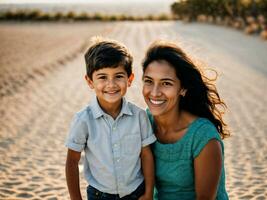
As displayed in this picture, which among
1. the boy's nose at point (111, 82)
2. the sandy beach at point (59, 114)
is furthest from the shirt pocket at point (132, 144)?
the sandy beach at point (59, 114)

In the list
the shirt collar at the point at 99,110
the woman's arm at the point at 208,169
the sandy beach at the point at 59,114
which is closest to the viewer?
the woman's arm at the point at 208,169

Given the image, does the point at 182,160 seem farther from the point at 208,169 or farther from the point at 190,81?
the point at 190,81

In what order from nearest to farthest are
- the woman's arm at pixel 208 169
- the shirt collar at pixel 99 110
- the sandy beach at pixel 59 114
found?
the woman's arm at pixel 208 169
the shirt collar at pixel 99 110
the sandy beach at pixel 59 114

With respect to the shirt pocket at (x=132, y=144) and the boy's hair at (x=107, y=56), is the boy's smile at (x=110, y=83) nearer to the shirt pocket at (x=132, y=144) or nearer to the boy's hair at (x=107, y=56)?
the boy's hair at (x=107, y=56)

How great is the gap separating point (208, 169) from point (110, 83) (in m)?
0.91

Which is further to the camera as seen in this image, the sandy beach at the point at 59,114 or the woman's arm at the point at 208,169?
the sandy beach at the point at 59,114

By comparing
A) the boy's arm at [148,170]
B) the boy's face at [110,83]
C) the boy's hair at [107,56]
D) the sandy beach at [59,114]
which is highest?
the boy's hair at [107,56]

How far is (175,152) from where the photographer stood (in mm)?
3008

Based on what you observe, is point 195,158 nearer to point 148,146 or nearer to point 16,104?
point 148,146

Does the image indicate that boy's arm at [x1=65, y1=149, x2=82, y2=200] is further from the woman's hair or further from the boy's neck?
the woman's hair

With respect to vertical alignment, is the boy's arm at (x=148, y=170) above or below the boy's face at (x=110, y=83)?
below

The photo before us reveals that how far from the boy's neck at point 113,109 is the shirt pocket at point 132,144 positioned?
0.19 meters

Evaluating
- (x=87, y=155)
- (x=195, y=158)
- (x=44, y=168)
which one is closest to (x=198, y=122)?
(x=195, y=158)

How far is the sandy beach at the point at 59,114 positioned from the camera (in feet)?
17.7
